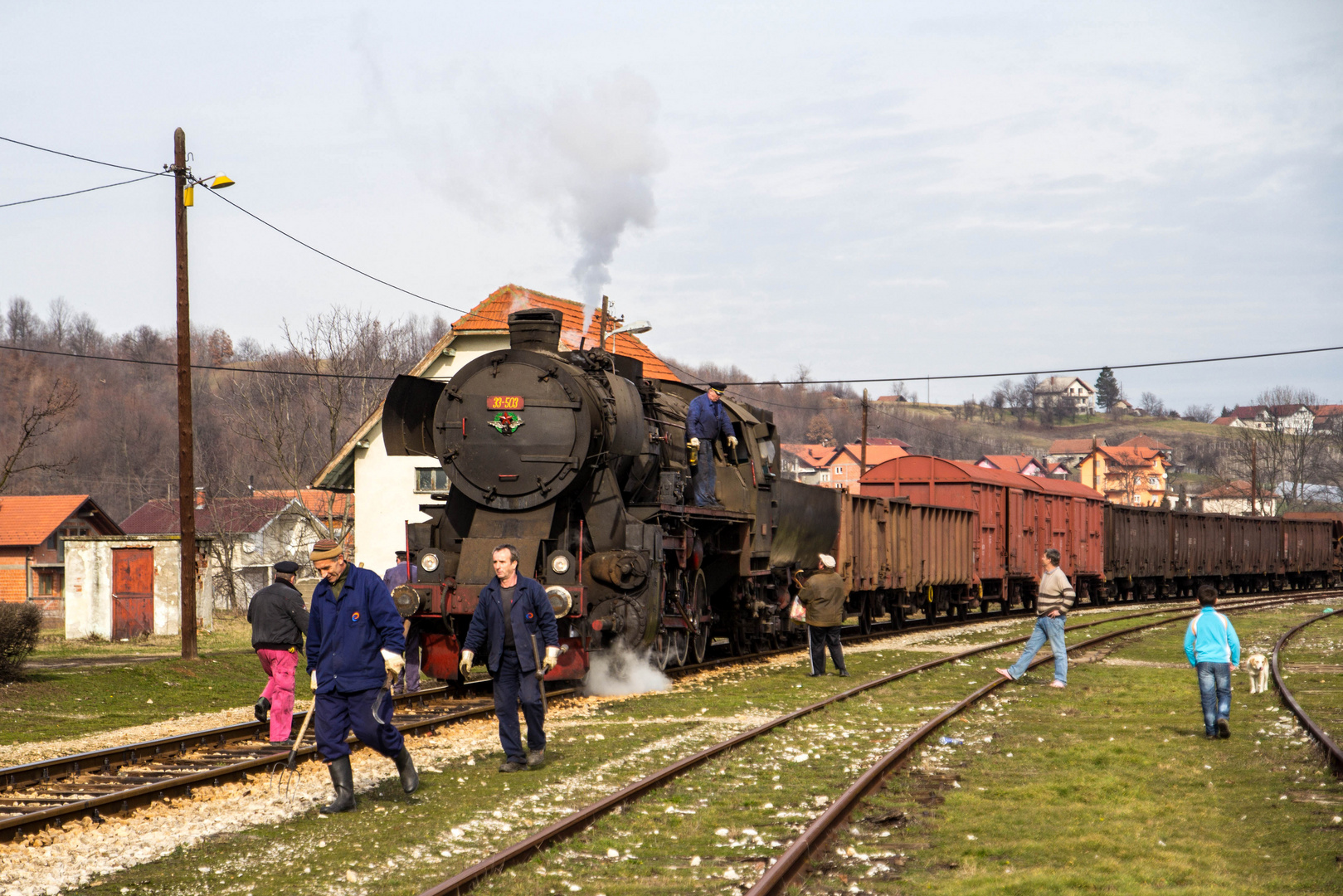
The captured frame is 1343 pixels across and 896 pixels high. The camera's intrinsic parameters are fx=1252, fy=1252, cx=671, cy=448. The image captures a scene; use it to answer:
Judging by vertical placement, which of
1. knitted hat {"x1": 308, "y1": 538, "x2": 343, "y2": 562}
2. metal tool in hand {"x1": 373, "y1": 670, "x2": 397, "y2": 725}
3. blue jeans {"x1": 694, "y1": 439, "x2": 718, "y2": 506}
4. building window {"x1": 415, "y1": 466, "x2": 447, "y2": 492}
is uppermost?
building window {"x1": 415, "y1": 466, "x2": 447, "y2": 492}

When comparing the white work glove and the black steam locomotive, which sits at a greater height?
the black steam locomotive

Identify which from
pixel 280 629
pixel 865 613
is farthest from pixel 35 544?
pixel 280 629

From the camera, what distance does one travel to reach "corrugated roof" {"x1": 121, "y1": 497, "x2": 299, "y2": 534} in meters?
45.4

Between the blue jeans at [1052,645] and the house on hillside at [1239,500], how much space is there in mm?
59843

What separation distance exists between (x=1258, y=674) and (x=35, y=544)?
48.0m

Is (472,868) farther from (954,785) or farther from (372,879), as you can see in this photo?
(954,785)

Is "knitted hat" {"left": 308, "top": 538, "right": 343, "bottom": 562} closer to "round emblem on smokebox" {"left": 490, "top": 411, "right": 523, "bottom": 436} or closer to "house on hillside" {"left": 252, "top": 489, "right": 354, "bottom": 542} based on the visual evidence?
"round emblem on smokebox" {"left": 490, "top": 411, "right": 523, "bottom": 436}

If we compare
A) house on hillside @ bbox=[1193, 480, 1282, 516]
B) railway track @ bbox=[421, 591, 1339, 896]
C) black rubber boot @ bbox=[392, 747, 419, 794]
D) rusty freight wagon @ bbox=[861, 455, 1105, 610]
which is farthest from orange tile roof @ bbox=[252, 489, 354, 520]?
house on hillside @ bbox=[1193, 480, 1282, 516]

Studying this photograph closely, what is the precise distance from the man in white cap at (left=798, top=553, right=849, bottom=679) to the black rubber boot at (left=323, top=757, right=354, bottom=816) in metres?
9.09

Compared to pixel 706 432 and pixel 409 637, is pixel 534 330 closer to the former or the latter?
pixel 706 432

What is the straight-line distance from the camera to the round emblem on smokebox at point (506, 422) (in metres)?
13.7

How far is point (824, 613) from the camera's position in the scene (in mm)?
16469

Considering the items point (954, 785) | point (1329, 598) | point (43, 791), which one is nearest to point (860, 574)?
point (954, 785)

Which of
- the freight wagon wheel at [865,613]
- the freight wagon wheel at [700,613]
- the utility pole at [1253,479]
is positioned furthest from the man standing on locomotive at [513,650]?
the utility pole at [1253,479]
